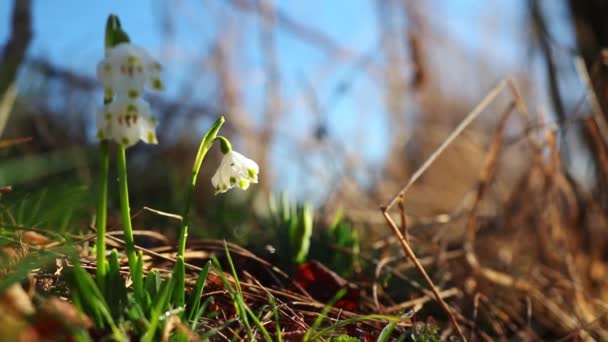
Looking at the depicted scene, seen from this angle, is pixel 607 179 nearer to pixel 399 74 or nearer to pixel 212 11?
pixel 399 74

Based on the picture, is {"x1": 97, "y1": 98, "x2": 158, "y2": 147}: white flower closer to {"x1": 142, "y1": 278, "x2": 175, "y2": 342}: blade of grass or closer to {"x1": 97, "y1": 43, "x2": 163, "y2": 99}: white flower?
{"x1": 97, "y1": 43, "x2": 163, "y2": 99}: white flower

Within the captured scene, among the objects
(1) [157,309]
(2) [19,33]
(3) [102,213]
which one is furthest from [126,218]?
(2) [19,33]

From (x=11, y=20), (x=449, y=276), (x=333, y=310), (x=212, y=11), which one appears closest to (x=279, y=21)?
(x=212, y=11)

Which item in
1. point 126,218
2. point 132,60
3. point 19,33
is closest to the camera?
point 132,60

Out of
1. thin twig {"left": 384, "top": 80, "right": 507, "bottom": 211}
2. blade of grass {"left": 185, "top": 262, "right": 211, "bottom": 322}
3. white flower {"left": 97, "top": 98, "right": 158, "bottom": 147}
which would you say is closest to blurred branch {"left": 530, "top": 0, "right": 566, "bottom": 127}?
thin twig {"left": 384, "top": 80, "right": 507, "bottom": 211}

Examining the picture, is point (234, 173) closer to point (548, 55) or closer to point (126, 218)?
point (126, 218)
